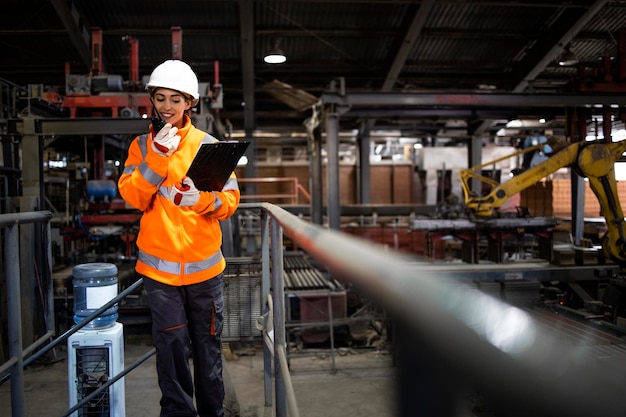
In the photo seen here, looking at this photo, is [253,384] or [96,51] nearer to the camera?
[253,384]

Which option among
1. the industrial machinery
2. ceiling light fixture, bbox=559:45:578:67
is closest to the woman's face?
the industrial machinery

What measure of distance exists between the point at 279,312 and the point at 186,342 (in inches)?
35.4

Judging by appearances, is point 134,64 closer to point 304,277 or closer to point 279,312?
point 304,277

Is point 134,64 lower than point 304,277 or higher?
higher

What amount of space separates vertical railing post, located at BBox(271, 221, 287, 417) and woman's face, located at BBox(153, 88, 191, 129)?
957 millimetres

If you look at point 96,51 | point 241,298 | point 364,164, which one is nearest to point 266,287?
point 241,298

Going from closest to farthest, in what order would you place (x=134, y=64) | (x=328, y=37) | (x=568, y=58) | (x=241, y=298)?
(x=241, y=298), (x=134, y=64), (x=568, y=58), (x=328, y=37)

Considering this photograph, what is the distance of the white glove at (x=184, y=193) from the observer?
2590 millimetres

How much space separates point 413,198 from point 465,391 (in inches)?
810

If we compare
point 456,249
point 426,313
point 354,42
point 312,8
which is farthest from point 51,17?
point 426,313

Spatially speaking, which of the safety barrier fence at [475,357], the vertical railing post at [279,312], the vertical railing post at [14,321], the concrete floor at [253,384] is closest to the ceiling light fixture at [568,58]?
the concrete floor at [253,384]

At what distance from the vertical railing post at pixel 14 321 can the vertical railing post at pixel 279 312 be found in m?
1.66

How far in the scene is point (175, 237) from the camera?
2.73 m

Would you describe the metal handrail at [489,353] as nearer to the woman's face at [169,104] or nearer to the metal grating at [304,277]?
the woman's face at [169,104]
